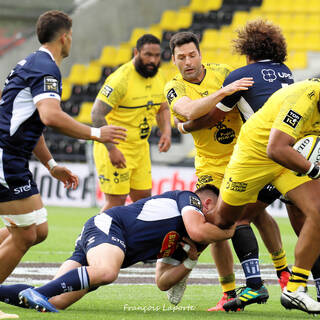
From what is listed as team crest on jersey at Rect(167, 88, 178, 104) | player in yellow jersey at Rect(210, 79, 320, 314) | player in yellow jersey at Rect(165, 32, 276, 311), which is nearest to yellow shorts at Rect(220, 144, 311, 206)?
player in yellow jersey at Rect(210, 79, 320, 314)

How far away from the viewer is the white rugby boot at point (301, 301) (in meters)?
5.45

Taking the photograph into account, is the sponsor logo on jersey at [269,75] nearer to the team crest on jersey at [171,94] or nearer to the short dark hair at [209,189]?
the team crest on jersey at [171,94]

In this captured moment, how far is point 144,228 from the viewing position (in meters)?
5.89

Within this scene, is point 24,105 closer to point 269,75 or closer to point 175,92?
point 175,92

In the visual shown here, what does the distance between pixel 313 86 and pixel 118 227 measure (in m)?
1.75

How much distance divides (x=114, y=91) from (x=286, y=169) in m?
3.79

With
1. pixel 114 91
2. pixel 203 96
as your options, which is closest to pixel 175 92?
pixel 203 96

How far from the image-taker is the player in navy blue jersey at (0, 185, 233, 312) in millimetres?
5504

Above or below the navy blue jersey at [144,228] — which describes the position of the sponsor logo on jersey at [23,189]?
above

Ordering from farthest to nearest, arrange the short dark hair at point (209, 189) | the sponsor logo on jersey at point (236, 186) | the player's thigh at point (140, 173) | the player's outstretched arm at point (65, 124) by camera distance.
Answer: the player's thigh at point (140, 173) → the short dark hair at point (209, 189) → the sponsor logo on jersey at point (236, 186) → the player's outstretched arm at point (65, 124)

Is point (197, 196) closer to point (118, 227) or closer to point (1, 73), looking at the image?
point (118, 227)

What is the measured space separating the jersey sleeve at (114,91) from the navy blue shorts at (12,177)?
11.3ft

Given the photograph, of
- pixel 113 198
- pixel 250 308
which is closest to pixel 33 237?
pixel 250 308

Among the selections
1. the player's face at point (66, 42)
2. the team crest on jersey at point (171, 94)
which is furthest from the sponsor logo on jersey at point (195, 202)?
the player's face at point (66, 42)
